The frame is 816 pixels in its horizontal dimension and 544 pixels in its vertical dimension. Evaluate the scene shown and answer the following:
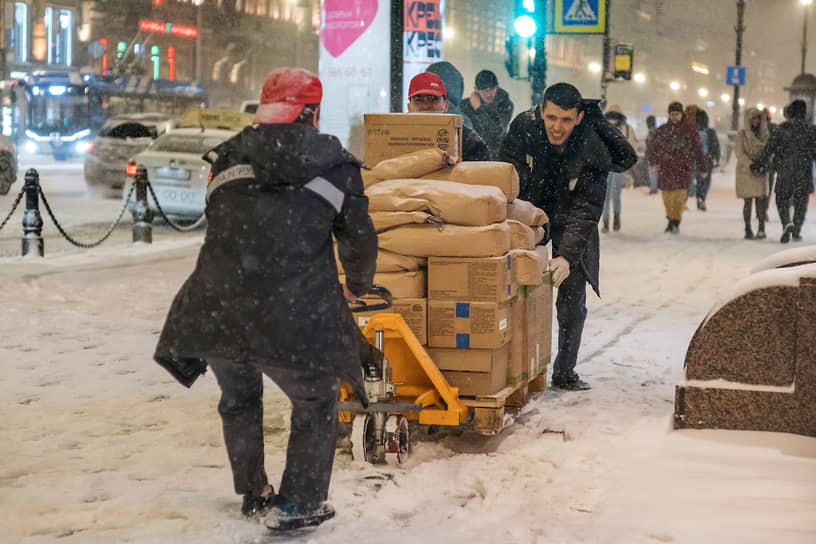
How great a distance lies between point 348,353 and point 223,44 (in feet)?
257

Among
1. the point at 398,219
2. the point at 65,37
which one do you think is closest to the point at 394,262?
the point at 398,219

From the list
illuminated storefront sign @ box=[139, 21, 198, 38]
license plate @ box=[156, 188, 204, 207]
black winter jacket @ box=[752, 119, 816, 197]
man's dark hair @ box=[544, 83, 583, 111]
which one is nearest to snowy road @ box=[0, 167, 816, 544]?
man's dark hair @ box=[544, 83, 583, 111]

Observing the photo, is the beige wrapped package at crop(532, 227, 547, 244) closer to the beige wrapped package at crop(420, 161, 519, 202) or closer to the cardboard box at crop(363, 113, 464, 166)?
the beige wrapped package at crop(420, 161, 519, 202)

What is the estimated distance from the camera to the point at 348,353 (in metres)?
4.17

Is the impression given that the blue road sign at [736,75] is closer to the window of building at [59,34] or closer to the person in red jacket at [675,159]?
the person in red jacket at [675,159]

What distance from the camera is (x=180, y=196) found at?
16531mm

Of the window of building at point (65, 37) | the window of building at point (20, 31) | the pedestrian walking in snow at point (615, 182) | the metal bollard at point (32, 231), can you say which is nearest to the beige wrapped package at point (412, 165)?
the metal bollard at point (32, 231)

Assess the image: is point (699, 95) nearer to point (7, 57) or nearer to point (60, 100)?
point (7, 57)

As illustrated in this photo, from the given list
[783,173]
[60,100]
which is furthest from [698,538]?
[60,100]

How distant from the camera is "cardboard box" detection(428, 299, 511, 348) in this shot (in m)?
5.44

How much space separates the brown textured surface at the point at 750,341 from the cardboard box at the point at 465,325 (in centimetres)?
96

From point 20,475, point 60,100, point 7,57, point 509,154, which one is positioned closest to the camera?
point 20,475

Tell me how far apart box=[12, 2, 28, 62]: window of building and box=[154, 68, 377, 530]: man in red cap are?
62.4m

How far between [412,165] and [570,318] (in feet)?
5.85
